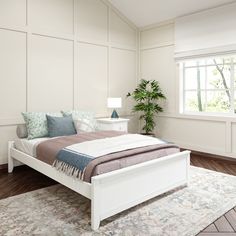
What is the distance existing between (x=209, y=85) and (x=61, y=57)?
2878 millimetres

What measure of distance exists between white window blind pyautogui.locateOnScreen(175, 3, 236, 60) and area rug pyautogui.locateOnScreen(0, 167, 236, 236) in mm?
2509

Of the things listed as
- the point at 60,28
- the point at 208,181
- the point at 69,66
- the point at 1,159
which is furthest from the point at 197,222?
the point at 60,28

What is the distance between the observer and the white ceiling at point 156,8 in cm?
465

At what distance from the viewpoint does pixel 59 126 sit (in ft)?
12.7

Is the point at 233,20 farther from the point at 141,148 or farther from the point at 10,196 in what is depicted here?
the point at 10,196

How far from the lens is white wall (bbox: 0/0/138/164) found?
4059 millimetres

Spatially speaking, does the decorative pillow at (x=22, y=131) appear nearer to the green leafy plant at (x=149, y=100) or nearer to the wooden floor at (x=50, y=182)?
the wooden floor at (x=50, y=182)

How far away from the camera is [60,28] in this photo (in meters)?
4.61

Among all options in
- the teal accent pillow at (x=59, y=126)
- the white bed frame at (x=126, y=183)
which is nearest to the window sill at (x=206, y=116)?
the white bed frame at (x=126, y=183)

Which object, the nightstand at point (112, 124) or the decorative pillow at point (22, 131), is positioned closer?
the decorative pillow at point (22, 131)

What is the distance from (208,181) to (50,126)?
2.38 m

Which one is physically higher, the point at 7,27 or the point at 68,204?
the point at 7,27

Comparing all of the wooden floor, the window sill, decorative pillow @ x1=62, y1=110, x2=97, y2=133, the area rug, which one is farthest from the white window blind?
the area rug

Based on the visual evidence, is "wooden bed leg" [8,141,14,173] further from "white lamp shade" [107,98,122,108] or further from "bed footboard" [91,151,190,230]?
"bed footboard" [91,151,190,230]
